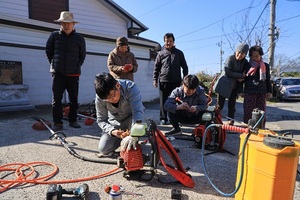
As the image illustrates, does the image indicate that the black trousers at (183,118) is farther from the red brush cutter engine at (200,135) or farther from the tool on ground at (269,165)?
the tool on ground at (269,165)

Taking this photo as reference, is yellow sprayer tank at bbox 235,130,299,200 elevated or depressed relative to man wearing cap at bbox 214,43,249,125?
depressed

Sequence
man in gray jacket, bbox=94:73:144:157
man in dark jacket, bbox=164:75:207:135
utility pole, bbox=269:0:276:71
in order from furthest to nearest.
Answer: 1. utility pole, bbox=269:0:276:71
2. man in dark jacket, bbox=164:75:207:135
3. man in gray jacket, bbox=94:73:144:157

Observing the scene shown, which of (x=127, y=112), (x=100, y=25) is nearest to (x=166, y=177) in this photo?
(x=127, y=112)

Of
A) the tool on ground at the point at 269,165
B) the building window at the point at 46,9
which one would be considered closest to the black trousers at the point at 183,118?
the tool on ground at the point at 269,165

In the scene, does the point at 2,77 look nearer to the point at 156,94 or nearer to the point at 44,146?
the point at 44,146

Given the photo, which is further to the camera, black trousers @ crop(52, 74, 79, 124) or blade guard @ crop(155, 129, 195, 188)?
black trousers @ crop(52, 74, 79, 124)

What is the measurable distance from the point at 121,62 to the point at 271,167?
336 centimetres

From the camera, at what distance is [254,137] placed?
5.88 feet

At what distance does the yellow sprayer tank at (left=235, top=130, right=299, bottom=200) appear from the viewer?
5.10 ft

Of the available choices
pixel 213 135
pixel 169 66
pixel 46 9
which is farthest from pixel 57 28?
pixel 213 135

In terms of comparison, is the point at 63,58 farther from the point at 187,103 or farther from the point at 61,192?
the point at 61,192

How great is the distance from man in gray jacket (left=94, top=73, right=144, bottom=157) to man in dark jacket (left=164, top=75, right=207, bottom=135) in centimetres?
97

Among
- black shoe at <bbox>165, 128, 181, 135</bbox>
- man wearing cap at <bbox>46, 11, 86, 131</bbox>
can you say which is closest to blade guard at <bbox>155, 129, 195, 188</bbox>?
black shoe at <bbox>165, 128, 181, 135</bbox>

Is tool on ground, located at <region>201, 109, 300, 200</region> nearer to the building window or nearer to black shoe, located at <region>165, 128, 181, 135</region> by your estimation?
black shoe, located at <region>165, 128, 181, 135</region>
